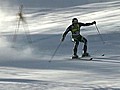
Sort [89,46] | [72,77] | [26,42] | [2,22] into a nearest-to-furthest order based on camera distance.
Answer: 1. [72,77]
2. [89,46]
3. [26,42]
4. [2,22]

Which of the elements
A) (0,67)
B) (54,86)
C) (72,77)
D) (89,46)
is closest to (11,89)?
(54,86)

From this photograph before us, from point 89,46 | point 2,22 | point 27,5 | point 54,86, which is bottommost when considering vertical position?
point 54,86

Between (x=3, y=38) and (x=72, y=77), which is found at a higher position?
(x=3, y=38)

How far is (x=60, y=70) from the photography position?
1316cm

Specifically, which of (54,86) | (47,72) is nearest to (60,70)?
(47,72)

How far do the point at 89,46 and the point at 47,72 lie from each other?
8.67m

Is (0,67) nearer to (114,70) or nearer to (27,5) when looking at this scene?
(114,70)

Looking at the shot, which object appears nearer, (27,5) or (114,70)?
(114,70)

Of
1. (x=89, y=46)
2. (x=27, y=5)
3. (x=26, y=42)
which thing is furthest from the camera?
(x=27, y=5)

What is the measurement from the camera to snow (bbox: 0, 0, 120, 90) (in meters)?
10.3

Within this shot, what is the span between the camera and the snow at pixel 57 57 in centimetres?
1030

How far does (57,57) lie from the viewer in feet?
58.0

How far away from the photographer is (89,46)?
69.8 ft

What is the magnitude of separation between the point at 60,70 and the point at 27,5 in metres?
38.5
